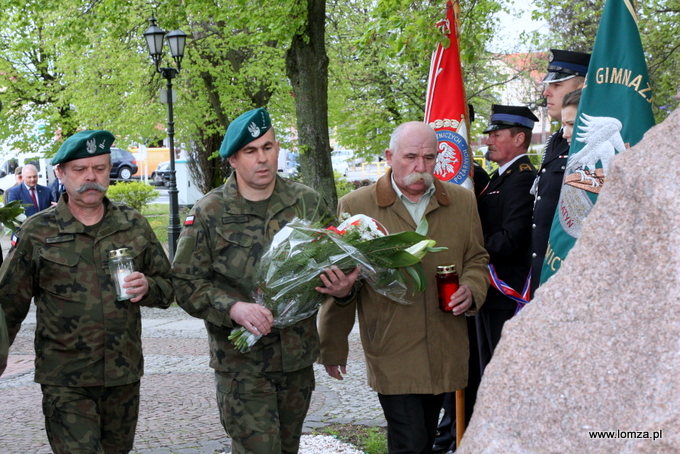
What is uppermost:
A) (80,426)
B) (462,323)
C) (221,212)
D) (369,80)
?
(369,80)

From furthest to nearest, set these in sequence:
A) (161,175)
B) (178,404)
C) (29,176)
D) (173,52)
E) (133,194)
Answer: (161,175) → (133,194) → (173,52) → (29,176) → (178,404)

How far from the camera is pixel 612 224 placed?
86.0 inches

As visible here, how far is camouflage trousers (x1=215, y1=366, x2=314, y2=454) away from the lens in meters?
3.86

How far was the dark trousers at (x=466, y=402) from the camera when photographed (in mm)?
5367

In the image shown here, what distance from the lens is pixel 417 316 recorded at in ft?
13.6

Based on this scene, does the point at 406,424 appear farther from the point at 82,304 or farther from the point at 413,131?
the point at 82,304

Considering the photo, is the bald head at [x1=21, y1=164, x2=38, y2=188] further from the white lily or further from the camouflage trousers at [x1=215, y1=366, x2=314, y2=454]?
the white lily

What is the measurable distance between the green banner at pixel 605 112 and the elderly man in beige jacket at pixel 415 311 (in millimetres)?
579

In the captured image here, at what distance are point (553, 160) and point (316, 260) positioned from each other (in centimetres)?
201

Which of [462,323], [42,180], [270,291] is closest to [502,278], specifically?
[462,323]

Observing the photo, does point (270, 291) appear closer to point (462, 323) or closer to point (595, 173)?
point (462, 323)

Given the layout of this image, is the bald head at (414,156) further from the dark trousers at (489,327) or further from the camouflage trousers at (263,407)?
the dark trousers at (489,327)

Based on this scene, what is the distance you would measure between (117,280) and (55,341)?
21.4 inches
